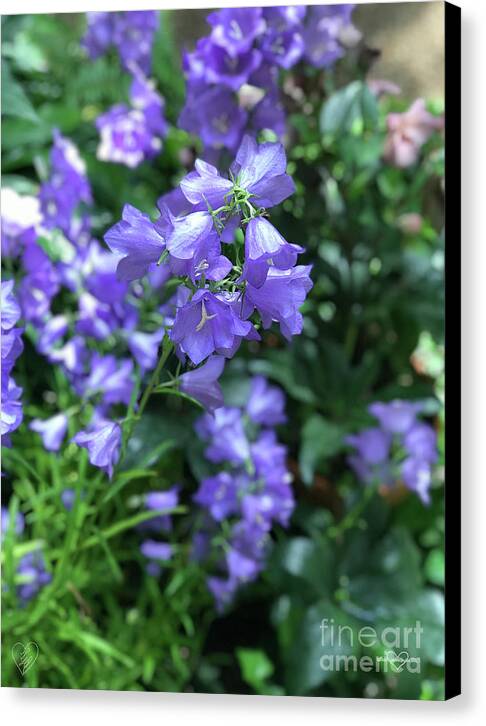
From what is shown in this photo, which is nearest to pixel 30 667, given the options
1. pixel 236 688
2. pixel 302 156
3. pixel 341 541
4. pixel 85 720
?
pixel 85 720

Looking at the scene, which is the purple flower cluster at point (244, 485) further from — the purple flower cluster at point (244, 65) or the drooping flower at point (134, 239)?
the drooping flower at point (134, 239)

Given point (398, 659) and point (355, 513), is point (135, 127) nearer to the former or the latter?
point (355, 513)

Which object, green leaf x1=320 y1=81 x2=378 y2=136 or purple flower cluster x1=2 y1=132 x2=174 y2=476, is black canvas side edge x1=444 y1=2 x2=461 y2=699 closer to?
green leaf x1=320 y1=81 x2=378 y2=136

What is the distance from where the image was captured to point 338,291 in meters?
1.44

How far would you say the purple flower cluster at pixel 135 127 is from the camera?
1.35m

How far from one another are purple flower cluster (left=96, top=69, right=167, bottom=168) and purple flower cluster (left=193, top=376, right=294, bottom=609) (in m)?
0.33

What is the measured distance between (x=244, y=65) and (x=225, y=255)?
0.46 metres

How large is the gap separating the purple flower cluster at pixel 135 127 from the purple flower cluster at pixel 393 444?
1.48 feet

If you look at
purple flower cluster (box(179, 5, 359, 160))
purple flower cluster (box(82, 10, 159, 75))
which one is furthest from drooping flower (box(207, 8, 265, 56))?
purple flower cluster (box(82, 10, 159, 75))

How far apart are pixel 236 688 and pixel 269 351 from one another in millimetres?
444

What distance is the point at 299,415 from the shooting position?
1.46 m

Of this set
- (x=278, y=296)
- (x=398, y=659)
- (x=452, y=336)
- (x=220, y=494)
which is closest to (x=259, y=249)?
(x=278, y=296)

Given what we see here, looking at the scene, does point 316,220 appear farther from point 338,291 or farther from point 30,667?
point 30,667

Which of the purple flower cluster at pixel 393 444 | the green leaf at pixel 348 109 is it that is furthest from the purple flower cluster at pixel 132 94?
the purple flower cluster at pixel 393 444
